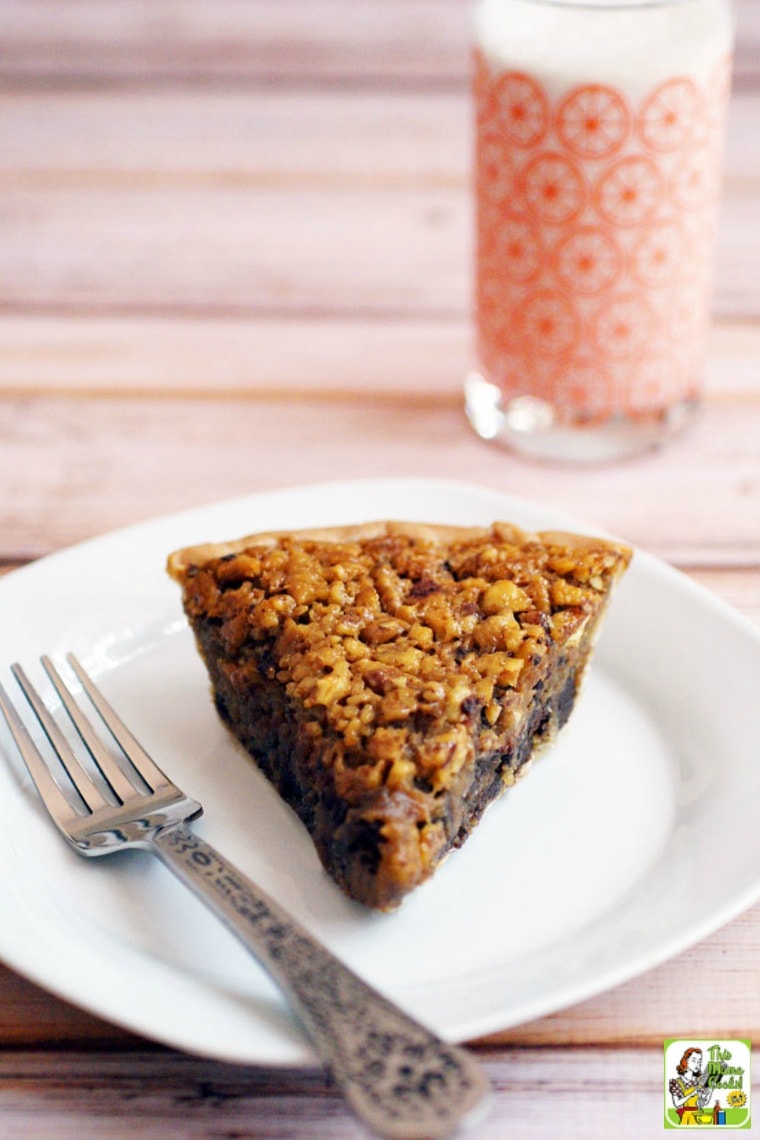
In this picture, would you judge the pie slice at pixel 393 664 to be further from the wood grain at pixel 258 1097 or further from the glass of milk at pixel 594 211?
the glass of milk at pixel 594 211

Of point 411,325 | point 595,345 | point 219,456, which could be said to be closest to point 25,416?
point 219,456

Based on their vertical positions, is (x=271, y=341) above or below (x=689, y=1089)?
above

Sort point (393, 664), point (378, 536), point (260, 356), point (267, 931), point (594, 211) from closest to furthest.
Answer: point (267, 931), point (393, 664), point (378, 536), point (594, 211), point (260, 356)

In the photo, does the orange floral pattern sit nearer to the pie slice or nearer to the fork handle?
the pie slice

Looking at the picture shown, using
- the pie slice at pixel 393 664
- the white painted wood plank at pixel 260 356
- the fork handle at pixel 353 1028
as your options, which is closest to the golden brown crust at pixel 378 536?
the pie slice at pixel 393 664

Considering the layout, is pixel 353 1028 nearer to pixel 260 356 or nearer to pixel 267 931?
pixel 267 931

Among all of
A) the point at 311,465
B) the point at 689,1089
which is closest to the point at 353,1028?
the point at 689,1089
